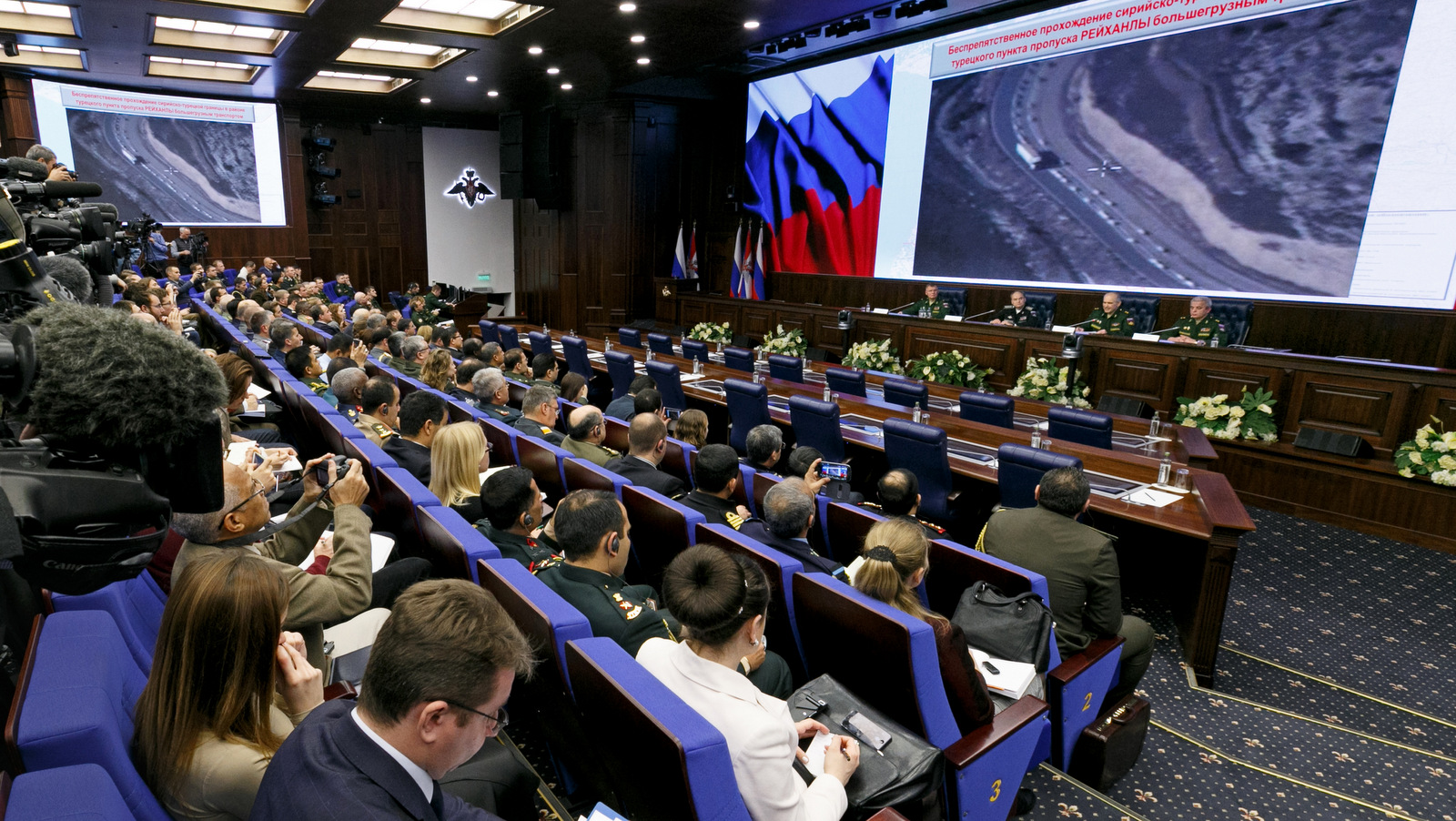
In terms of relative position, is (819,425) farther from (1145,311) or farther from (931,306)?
(1145,311)

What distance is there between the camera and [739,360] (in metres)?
7.16

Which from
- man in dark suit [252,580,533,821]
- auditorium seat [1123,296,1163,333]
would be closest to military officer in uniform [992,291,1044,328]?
auditorium seat [1123,296,1163,333]

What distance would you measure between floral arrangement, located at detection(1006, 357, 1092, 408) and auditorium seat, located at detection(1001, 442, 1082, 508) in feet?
10.6

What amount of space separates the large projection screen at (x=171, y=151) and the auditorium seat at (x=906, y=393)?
12032 millimetres

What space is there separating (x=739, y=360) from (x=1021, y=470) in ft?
12.5

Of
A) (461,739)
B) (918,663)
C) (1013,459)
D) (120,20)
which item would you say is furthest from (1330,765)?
(120,20)

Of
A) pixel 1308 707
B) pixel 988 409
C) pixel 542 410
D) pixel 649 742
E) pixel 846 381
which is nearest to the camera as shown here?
pixel 649 742

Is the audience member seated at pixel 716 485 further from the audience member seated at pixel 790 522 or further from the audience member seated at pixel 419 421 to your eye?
the audience member seated at pixel 419 421

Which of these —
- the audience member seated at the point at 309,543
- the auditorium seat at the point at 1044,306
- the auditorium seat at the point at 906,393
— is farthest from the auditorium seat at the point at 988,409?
the audience member seated at the point at 309,543

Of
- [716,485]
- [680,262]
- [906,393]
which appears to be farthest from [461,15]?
[716,485]

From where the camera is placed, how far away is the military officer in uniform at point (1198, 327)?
6676 millimetres

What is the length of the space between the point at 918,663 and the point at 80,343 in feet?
5.63

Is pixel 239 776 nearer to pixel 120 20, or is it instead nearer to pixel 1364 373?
pixel 1364 373

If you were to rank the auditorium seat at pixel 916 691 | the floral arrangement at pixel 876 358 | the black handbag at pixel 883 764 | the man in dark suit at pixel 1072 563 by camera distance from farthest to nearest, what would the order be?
the floral arrangement at pixel 876 358 → the man in dark suit at pixel 1072 563 → the auditorium seat at pixel 916 691 → the black handbag at pixel 883 764
